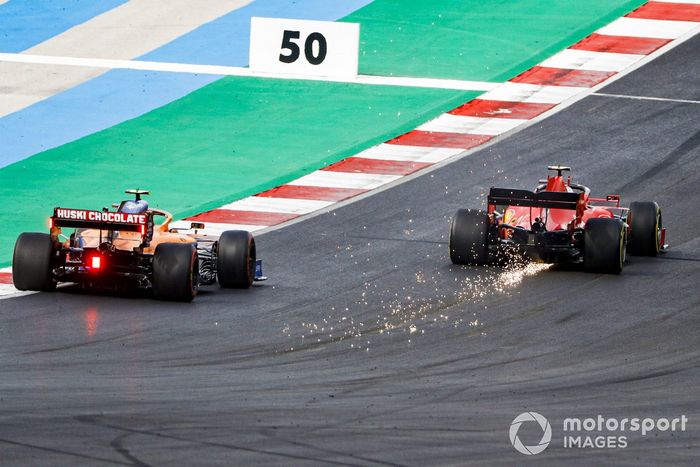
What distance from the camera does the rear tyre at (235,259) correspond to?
1608 cm

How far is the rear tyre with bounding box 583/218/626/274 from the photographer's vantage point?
54.3 feet

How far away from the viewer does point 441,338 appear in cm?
1369

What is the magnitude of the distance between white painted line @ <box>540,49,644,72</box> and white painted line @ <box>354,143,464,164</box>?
437 cm

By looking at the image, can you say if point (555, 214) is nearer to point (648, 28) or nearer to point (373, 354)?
point (373, 354)

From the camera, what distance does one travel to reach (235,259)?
52.9 feet

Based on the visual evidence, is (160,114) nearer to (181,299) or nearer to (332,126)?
(332,126)

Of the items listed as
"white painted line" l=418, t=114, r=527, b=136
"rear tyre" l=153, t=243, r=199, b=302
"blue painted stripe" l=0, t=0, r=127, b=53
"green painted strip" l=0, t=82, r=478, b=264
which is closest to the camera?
"rear tyre" l=153, t=243, r=199, b=302

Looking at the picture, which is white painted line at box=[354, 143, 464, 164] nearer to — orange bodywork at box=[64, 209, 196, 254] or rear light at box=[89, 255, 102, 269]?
orange bodywork at box=[64, 209, 196, 254]

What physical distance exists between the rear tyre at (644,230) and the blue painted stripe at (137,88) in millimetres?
9820

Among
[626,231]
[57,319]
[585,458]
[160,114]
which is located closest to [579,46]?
[160,114]

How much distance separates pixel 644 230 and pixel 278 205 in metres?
5.49

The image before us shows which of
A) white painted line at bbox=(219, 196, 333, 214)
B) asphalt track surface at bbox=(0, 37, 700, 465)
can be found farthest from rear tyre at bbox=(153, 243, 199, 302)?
white painted line at bbox=(219, 196, 333, 214)

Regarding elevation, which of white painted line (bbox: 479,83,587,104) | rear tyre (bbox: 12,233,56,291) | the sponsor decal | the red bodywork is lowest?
rear tyre (bbox: 12,233,56,291)

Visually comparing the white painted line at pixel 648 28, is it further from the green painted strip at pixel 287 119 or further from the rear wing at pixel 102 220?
the rear wing at pixel 102 220
